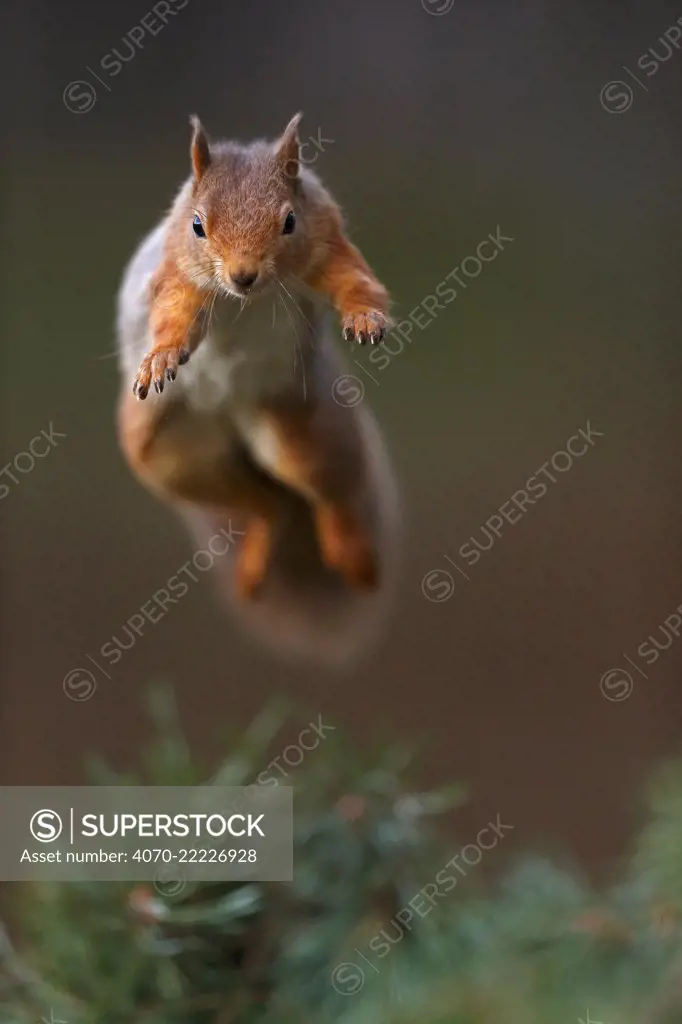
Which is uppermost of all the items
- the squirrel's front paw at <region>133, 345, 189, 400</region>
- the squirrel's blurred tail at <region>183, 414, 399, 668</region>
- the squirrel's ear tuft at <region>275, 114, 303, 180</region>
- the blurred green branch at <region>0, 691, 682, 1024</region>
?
the squirrel's ear tuft at <region>275, 114, 303, 180</region>

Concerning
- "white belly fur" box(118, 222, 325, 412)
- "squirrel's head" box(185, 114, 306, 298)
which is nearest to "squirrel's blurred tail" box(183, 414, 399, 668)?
"white belly fur" box(118, 222, 325, 412)

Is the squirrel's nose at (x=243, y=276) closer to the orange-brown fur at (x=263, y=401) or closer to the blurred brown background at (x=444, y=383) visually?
the orange-brown fur at (x=263, y=401)

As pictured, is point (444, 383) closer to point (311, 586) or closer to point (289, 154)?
point (311, 586)

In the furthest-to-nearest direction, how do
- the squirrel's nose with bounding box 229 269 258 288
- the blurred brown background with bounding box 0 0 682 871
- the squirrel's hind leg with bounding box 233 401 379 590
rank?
the blurred brown background with bounding box 0 0 682 871
the squirrel's hind leg with bounding box 233 401 379 590
the squirrel's nose with bounding box 229 269 258 288

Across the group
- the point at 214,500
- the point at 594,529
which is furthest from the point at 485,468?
the point at 214,500

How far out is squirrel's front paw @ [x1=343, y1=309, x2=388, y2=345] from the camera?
59 cm

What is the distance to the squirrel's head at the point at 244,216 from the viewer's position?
0.58 meters

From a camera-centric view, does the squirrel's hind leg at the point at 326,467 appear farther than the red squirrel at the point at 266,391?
Yes

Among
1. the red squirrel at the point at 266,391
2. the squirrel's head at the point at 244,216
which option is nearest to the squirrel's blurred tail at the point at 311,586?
the red squirrel at the point at 266,391

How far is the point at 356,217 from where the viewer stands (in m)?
0.73

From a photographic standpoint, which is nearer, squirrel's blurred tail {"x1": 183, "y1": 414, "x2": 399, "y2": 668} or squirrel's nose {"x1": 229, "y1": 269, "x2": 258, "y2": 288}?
squirrel's nose {"x1": 229, "y1": 269, "x2": 258, "y2": 288}

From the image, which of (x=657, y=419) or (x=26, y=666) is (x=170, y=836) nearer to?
(x=26, y=666)

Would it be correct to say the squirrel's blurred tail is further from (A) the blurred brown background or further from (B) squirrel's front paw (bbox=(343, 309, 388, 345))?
(B) squirrel's front paw (bbox=(343, 309, 388, 345))

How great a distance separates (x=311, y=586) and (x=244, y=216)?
0.33 meters
